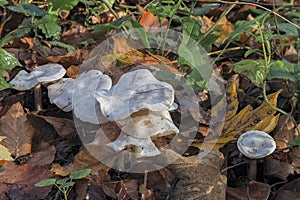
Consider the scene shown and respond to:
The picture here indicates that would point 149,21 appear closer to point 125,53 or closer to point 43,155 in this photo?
point 125,53

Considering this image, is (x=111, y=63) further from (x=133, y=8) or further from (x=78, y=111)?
(x=133, y=8)

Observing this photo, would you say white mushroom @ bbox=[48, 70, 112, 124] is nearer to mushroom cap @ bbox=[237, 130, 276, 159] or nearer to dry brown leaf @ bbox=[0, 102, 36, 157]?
dry brown leaf @ bbox=[0, 102, 36, 157]

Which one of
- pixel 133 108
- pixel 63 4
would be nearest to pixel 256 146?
→ pixel 133 108

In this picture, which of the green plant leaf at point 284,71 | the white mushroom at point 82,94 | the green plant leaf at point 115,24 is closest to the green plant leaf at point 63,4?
the green plant leaf at point 115,24

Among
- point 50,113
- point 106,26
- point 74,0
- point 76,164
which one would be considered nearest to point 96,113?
point 76,164

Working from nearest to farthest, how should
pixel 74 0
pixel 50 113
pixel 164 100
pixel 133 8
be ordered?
pixel 164 100 < pixel 50 113 < pixel 74 0 < pixel 133 8
